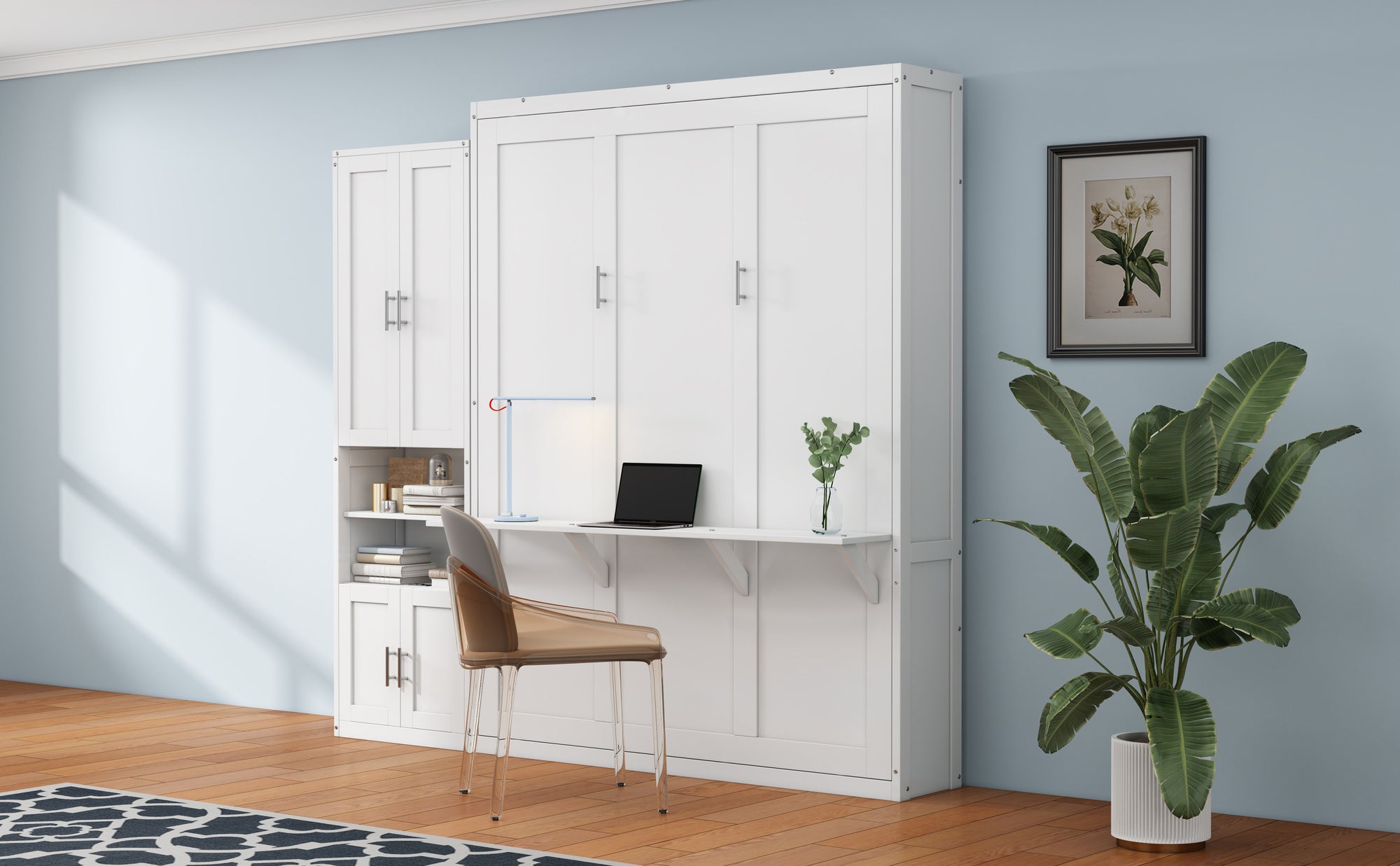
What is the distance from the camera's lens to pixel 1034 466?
496cm

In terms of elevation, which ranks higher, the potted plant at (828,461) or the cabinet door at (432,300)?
the cabinet door at (432,300)

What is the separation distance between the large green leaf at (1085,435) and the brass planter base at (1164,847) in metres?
0.86

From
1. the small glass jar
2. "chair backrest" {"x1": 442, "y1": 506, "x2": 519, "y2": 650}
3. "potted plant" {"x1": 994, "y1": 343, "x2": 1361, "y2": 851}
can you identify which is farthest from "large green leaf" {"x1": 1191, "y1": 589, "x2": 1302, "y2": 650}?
the small glass jar

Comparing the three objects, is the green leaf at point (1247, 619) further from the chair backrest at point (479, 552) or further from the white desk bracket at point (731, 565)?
the chair backrest at point (479, 552)

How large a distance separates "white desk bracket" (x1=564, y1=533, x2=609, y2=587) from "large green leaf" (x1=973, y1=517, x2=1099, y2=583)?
1520mm

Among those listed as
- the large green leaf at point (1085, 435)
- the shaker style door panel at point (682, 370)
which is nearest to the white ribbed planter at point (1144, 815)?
the large green leaf at point (1085, 435)

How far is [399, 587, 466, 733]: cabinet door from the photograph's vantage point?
5.66 metres

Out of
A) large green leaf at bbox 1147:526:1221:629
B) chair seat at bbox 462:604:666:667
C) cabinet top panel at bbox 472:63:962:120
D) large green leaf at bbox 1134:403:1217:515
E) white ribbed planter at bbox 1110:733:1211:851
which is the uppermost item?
cabinet top panel at bbox 472:63:962:120

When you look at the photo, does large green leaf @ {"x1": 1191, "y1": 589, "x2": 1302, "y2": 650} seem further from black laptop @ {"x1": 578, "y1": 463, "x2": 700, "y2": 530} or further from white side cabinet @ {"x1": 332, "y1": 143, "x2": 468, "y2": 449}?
white side cabinet @ {"x1": 332, "y1": 143, "x2": 468, "y2": 449}

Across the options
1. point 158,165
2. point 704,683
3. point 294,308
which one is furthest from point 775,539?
point 158,165

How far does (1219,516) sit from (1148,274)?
33.4 inches

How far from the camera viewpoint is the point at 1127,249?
4.82 metres

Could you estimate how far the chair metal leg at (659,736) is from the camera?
15.3 ft

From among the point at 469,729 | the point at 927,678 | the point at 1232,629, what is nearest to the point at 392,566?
the point at 469,729
